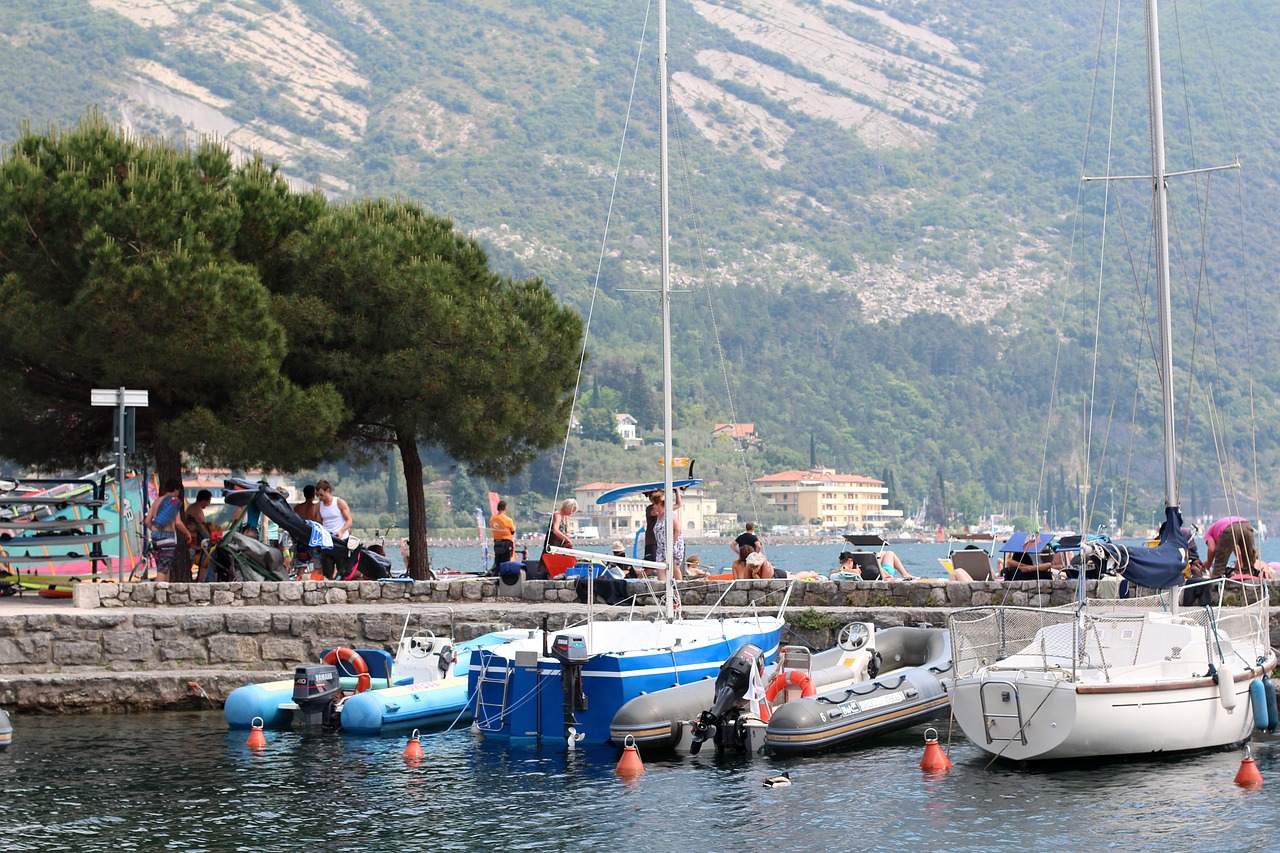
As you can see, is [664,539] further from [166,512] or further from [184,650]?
[166,512]

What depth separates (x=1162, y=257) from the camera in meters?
20.7

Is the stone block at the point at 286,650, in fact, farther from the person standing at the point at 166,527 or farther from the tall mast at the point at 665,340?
the tall mast at the point at 665,340

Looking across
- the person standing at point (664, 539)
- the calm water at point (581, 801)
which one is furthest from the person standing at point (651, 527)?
the calm water at point (581, 801)

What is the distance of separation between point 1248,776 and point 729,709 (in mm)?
4945

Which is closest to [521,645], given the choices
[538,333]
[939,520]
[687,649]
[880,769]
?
[687,649]

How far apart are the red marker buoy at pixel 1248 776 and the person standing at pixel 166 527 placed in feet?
49.3

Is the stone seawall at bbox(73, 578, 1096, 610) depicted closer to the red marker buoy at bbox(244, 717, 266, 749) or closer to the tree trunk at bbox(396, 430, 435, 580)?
the red marker buoy at bbox(244, 717, 266, 749)

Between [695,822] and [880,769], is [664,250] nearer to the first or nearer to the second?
[880,769]

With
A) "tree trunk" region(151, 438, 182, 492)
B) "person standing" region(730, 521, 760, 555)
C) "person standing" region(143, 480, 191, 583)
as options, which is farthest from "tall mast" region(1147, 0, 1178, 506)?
"tree trunk" region(151, 438, 182, 492)

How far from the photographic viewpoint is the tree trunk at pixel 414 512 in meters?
25.5

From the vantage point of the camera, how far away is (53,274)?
22.8 meters

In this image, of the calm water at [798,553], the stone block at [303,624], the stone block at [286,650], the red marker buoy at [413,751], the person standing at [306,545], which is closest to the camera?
the red marker buoy at [413,751]

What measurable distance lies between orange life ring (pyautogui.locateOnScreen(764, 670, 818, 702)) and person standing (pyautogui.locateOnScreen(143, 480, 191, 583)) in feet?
33.1

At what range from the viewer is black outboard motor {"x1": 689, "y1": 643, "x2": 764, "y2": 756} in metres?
15.4
